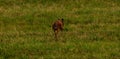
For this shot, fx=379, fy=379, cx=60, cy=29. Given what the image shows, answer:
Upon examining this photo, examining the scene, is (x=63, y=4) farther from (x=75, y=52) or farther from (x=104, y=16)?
(x=75, y=52)

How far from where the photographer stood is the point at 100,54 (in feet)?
54.4

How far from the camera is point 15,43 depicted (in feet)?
62.5

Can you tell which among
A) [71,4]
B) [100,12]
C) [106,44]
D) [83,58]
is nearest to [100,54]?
[83,58]

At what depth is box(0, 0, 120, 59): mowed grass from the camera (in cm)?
1709

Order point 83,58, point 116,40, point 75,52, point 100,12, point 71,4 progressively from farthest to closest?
point 71,4 → point 100,12 → point 116,40 → point 75,52 → point 83,58

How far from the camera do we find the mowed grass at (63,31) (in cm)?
1709

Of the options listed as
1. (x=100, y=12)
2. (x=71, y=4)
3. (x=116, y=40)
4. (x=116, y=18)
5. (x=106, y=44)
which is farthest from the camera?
(x=71, y=4)

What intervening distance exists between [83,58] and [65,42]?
3823mm

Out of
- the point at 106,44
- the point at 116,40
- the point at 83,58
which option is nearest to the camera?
the point at 83,58

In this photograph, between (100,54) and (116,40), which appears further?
(116,40)

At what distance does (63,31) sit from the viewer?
24.5 m

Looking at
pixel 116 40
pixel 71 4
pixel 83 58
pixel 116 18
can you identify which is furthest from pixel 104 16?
pixel 83 58

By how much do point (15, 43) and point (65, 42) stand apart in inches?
102

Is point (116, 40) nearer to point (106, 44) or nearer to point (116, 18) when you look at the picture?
point (106, 44)
